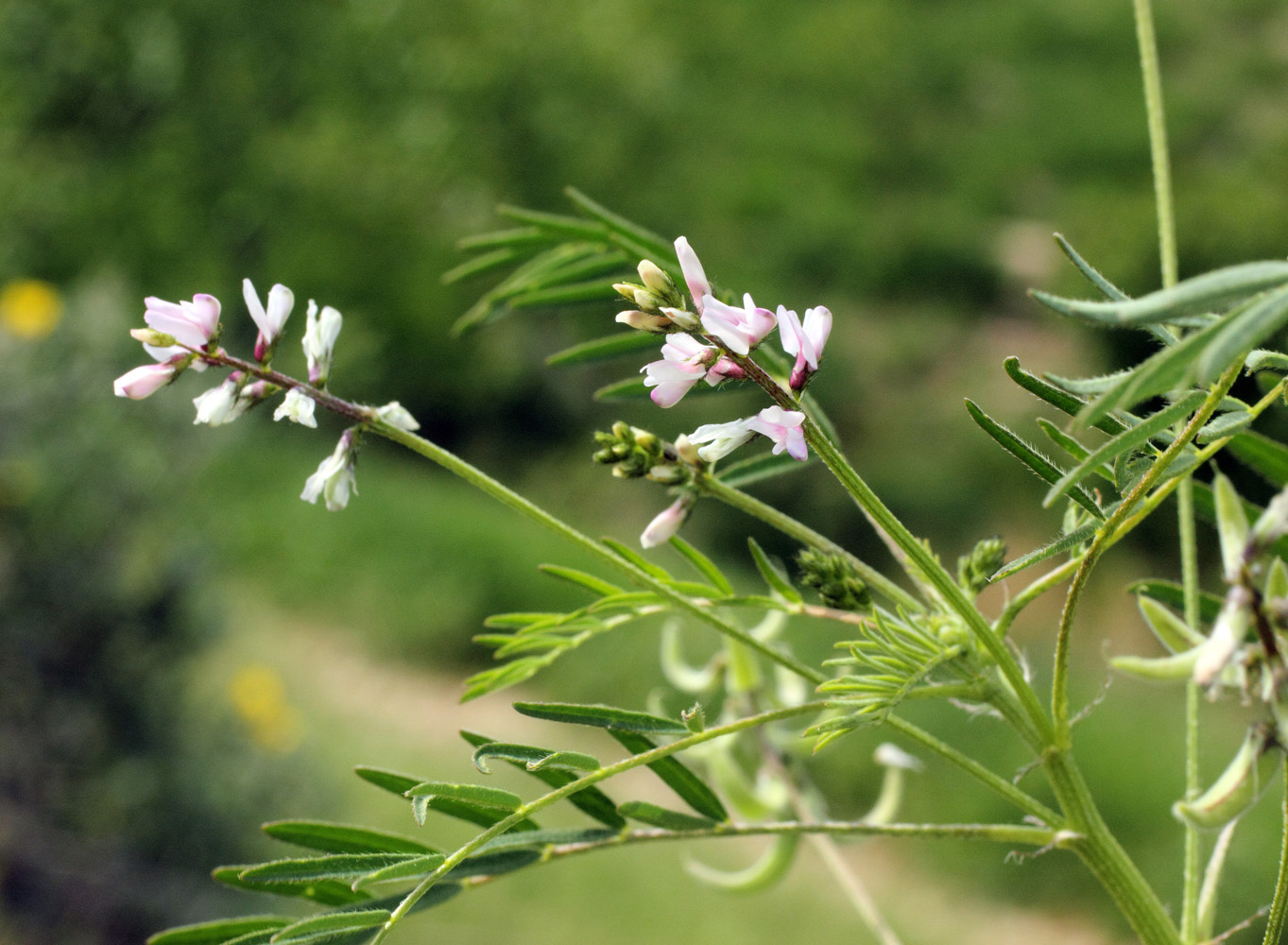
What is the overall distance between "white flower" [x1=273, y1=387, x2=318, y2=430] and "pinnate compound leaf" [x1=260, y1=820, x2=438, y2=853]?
0.12 m

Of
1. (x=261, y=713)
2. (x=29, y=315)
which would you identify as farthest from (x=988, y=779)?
(x=261, y=713)

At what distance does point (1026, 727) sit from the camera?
0.28m

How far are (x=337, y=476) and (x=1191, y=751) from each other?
0.79 ft

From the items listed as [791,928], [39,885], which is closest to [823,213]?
[791,928]

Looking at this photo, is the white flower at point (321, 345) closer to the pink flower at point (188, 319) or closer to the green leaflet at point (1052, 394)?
the pink flower at point (188, 319)

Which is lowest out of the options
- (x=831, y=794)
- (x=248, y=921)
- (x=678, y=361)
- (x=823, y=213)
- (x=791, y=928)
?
(x=791, y=928)

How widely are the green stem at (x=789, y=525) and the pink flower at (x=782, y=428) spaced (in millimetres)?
23

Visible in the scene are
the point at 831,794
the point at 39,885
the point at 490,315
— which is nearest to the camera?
the point at 490,315

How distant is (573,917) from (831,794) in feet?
2.42

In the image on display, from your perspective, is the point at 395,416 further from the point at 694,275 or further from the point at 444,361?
the point at 444,361

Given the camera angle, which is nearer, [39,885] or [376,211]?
[39,885]

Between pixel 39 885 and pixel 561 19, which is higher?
pixel 561 19

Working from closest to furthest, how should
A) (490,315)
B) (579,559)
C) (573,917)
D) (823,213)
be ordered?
(490,315), (573,917), (579,559), (823,213)

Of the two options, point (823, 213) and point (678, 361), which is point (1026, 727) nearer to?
point (678, 361)
